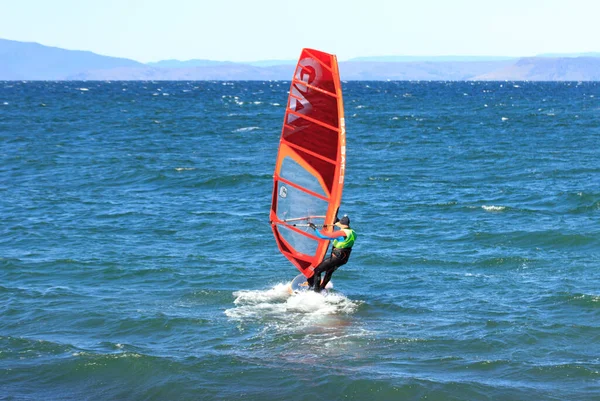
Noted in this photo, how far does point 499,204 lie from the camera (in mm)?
22109

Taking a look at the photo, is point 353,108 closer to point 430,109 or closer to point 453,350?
point 430,109

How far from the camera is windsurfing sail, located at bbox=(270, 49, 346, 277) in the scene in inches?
515

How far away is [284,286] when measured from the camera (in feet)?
47.7

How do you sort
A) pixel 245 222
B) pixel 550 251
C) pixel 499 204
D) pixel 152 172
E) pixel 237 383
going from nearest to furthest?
1. pixel 237 383
2. pixel 550 251
3. pixel 245 222
4. pixel 499 204
5. pixel 152 172

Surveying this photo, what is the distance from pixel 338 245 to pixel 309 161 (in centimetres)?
152

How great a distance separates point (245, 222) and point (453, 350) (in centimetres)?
972

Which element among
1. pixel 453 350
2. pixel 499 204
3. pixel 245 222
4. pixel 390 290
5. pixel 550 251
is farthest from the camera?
pixel 499 204

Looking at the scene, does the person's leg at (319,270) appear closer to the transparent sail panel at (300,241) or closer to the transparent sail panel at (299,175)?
the transparent sail panel at (300,241)

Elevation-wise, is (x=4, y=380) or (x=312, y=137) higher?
(x=312, y=137)

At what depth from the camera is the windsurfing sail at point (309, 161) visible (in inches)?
515

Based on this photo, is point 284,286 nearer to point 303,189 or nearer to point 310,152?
point 303,189

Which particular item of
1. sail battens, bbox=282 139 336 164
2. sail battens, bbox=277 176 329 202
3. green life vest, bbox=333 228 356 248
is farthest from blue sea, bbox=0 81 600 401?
sail battens, bbox=282 139 336 164

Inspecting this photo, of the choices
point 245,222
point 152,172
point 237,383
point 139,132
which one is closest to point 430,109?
point 139,132

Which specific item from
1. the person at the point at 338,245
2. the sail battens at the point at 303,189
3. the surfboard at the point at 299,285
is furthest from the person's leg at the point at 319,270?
the sail battens at the point at 303,189
